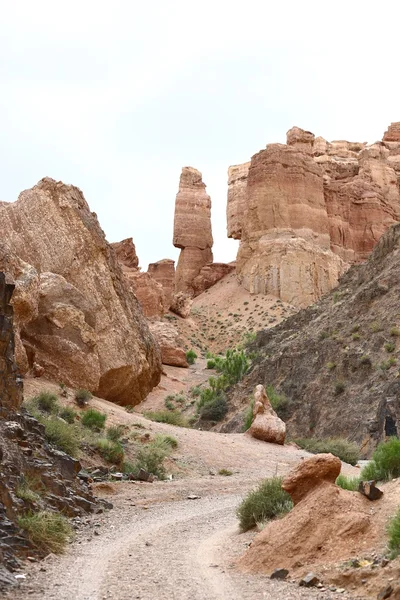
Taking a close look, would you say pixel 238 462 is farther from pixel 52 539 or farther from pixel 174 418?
pixel 52 539

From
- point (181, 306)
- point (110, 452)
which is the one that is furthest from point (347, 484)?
point (181, 306)

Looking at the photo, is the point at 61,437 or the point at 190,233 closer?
the point at 61,437

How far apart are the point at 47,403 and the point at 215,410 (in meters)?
17.1

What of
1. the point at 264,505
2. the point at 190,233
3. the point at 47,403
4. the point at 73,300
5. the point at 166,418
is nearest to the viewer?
the point at 264,505

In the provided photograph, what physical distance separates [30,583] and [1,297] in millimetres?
8618

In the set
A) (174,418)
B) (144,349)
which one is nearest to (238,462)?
(174,418)

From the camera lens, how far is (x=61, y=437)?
61.5 ft

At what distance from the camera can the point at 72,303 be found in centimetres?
2753

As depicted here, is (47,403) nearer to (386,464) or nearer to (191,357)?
(386,464)

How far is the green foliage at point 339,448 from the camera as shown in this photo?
2571 cm

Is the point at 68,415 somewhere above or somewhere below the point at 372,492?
above

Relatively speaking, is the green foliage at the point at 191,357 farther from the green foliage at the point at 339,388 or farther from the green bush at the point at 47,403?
the green bush at the point at 47,403

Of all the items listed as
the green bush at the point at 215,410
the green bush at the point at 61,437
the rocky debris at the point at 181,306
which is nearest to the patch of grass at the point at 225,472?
the green bush at the point at 61,437

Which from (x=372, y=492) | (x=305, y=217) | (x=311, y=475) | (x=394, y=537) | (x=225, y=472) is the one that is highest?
(x=305, y=217)
